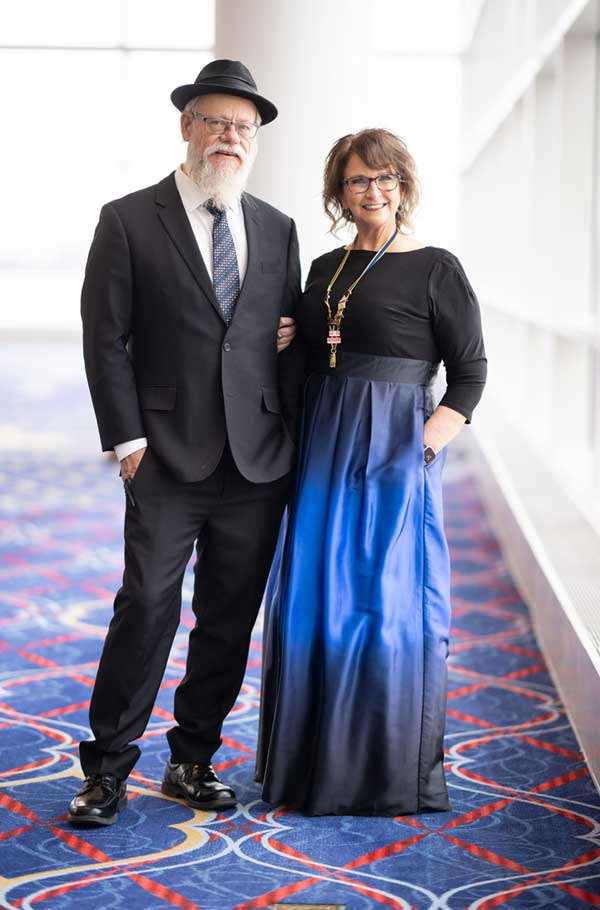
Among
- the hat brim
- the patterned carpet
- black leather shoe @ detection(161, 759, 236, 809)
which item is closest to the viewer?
the patterned carpet

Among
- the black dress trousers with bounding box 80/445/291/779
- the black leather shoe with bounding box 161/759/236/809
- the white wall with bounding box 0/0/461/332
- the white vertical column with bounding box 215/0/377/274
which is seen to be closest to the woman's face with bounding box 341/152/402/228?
the black dress trousers with bounding box 80/445/291/779

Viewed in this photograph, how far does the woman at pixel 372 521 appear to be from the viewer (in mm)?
3123

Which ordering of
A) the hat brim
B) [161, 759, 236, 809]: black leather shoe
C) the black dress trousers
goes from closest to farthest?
the hat brim, the black dress trousers, [161, 759, 236, 809]: black leather shoe

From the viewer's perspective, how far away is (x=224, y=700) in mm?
3314

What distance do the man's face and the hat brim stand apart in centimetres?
2

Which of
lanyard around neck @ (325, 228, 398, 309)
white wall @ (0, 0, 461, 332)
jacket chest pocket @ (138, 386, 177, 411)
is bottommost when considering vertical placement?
jacket chest pocket @ (138, 386, 177, 411)

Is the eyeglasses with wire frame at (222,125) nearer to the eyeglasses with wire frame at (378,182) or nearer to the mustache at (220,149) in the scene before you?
the mustache at (220,149)

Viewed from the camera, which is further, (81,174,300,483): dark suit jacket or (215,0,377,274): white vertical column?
(215,0,377,274): white vertical column

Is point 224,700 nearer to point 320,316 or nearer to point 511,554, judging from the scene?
point 320,316

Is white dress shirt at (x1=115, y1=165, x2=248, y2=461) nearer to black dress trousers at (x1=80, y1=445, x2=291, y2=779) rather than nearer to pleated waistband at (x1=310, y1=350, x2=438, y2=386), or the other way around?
black dress trousers at (x1=80, y1=445, x2=291, y2=779)

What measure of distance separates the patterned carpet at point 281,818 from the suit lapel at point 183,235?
130 centimetres

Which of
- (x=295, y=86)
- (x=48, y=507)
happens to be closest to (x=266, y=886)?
(x=295, y=86)

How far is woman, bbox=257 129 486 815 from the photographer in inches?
123

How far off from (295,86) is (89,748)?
117 inches
